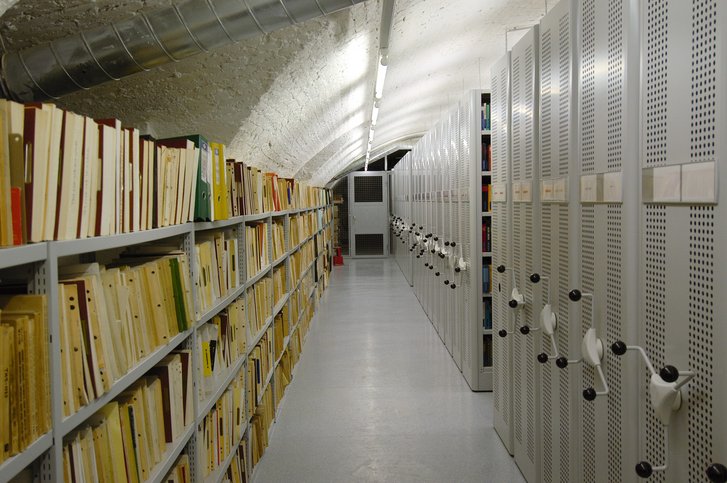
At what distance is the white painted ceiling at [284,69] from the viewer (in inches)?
98.3

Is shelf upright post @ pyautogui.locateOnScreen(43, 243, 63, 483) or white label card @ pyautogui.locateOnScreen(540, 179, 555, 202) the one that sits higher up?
white label card @ pyautogui.locateOnScreen(540, 179, 555, 202)

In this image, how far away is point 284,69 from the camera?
3697mm

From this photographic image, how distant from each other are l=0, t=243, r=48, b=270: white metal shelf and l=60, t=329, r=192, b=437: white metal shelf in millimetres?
369

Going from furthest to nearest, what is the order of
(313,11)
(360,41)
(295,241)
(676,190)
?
(295,241) → (360,41) → (313,11) → (676,190)

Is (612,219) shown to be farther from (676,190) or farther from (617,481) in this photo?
(617,481)

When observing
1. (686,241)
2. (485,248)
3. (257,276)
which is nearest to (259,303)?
(257,276)

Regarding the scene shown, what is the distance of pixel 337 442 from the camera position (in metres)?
3.86

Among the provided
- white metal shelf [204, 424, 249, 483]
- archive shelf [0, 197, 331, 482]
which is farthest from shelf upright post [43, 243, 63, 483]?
white metal shelf [204, 424, 249, 483]

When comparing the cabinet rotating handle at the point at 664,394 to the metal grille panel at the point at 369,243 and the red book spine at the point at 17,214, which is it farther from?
the metal grille panel at the point at 369,243

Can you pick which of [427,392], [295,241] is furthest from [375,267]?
[427,392]

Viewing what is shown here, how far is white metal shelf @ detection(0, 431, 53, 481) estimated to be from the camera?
1.07 meters

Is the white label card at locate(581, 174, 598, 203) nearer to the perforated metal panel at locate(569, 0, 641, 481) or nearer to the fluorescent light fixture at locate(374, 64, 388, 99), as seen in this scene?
the perforated metal panel at locate(569, 0, 641, 481)

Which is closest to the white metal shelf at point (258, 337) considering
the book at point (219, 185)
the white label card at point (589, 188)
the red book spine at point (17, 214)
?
the book at point (219, 185)

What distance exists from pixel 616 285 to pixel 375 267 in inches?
489
